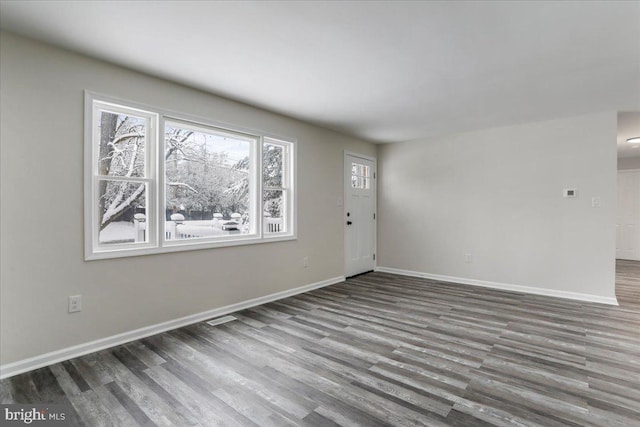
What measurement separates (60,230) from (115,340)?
104 cm

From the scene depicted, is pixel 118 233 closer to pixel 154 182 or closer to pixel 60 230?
pixel 60 230

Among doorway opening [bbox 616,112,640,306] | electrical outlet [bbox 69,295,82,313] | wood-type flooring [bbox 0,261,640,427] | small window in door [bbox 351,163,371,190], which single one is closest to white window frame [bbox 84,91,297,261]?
electrical outlet [bbox 69,295,82,313]

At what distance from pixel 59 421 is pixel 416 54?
3423mm

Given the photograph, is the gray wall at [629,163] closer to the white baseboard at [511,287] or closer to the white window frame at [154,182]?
the white baseboard at [511,287]

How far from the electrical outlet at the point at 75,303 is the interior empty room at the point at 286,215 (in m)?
0.02

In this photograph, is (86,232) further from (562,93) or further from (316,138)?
(562,93)

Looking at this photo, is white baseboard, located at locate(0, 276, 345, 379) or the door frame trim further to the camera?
the door frame trim

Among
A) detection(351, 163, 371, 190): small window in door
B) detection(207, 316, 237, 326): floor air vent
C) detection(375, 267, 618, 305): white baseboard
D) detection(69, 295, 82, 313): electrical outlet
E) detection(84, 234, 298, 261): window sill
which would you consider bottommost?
detection(207, 316, 237, 326): floor air vent

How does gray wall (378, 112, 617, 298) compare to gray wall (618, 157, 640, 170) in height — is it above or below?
below

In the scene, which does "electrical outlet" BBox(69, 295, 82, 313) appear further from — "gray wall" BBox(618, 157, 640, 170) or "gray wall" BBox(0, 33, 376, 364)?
"gray wall" BBox(618, 157, 640, 170)

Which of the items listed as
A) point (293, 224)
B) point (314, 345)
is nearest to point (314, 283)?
point (293, 224)

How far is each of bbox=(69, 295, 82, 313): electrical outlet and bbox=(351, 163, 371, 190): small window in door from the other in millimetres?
4095

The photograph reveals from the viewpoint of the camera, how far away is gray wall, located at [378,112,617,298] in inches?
165

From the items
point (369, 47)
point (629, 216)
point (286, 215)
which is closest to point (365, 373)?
point (369, 47)
